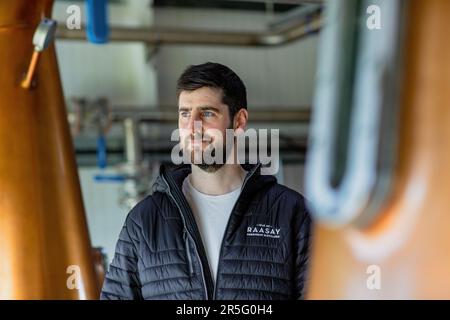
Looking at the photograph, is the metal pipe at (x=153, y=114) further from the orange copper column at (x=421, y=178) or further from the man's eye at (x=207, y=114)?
Answer: the orange copper column at (x=421, y=178)

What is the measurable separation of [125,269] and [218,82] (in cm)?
24

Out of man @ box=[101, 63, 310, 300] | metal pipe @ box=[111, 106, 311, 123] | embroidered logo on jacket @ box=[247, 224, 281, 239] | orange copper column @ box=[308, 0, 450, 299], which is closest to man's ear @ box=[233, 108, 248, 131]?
man @ box=[101, 63, 310, 300]

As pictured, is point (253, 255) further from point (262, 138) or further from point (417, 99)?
point (417, 99)

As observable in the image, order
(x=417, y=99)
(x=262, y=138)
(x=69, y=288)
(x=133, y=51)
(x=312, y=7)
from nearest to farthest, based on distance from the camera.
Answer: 1. (x=417, y=99)
2. (x=69, y=288)
3. (x=262, y=138)
4. (x=312, y=7)
5. (x=133, y=51)

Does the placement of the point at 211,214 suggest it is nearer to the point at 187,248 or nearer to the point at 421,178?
the point at 187,248

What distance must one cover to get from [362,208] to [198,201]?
0.61m

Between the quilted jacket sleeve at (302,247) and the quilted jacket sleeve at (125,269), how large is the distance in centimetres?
19

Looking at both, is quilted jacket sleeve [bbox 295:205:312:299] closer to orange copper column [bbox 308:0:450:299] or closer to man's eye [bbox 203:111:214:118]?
man's eye [bbox 203:111:214:118]

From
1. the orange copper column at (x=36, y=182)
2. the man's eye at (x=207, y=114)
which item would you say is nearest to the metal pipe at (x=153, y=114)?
the orange copper column at (x=36, y=182)

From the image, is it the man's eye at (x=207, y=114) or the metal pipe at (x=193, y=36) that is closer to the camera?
the man's eye at (x=207, y=114)

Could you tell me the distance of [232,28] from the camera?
5703 mm

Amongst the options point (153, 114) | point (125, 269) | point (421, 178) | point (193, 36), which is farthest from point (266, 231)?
point (153, 114)

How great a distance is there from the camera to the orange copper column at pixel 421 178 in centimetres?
31

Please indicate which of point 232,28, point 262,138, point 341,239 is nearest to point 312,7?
point 232,28
